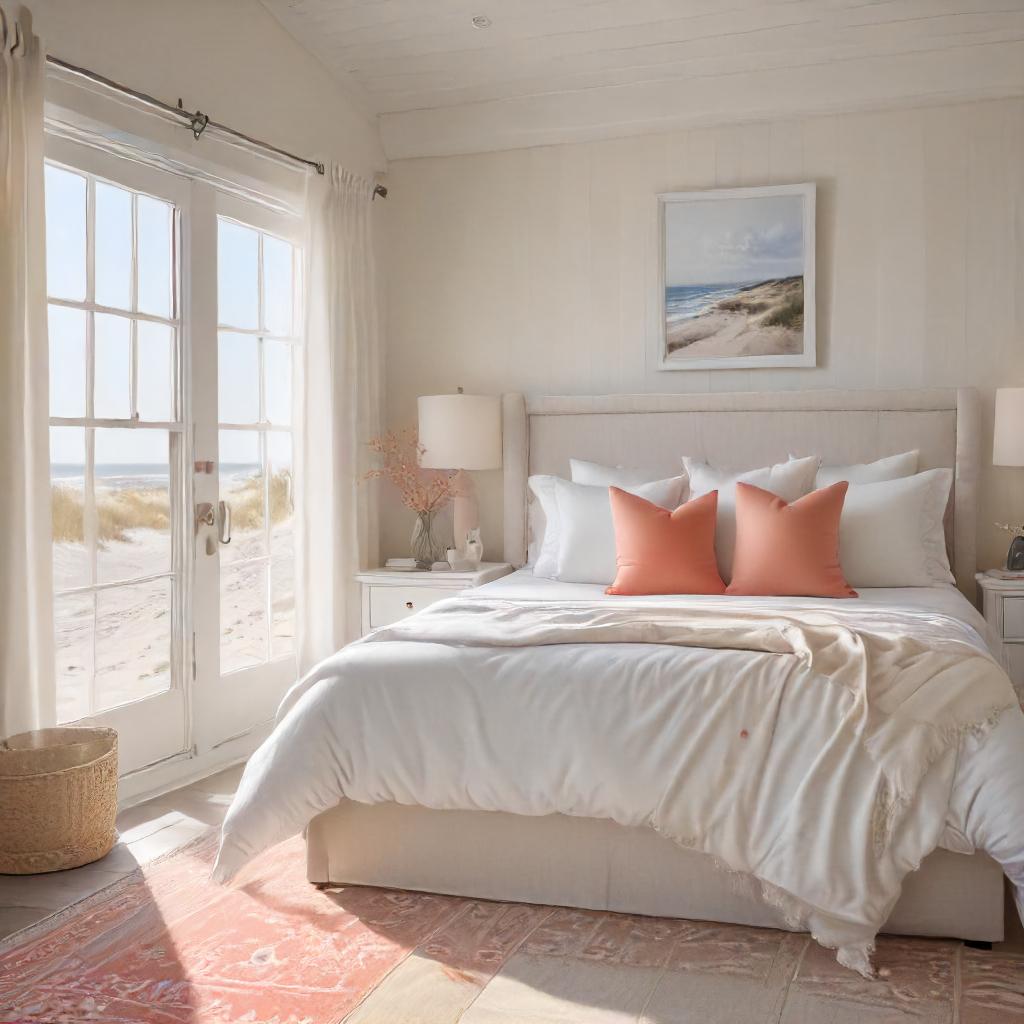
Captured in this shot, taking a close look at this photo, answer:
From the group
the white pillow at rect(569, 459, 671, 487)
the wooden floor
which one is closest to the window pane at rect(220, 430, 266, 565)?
the wooden floor

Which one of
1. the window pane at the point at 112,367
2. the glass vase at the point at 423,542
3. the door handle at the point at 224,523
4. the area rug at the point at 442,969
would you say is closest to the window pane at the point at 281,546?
the door handle at the point at 224,523

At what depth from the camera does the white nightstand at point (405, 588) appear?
464 cm

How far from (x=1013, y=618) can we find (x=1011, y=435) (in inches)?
27.3

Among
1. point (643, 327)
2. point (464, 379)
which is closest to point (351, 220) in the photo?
point (464, 379)

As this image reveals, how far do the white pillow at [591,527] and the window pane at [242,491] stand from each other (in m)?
1.21

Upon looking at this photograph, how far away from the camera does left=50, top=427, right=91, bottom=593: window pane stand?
3.42 m

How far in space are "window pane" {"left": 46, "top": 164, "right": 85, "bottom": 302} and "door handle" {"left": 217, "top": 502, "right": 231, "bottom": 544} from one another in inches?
37.7

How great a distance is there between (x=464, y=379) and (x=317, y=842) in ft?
9.05

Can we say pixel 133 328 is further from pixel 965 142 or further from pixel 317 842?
pixel 965 142

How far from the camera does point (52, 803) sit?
9.73 ft

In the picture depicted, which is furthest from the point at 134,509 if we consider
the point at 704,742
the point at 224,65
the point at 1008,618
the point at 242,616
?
the point at 1008,618

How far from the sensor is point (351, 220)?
4.79 meters

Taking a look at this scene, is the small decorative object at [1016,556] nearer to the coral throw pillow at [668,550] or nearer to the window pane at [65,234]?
the coral throw pillow at [668,550]

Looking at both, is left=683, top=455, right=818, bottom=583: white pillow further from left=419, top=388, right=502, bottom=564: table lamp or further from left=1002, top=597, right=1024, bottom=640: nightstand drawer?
left=419, top=388, right=502, bottom=564: table lamp
